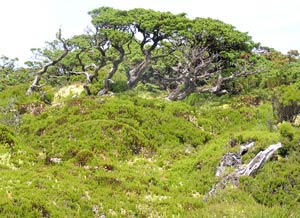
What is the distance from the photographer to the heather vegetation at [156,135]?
14.0 meters

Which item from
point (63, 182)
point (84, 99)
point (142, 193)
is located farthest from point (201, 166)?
point (84, 99)

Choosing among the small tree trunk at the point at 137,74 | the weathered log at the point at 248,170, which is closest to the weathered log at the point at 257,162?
the weathered log at the point at 248,170

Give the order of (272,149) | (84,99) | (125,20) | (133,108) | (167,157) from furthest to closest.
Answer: (125,20) < (84,99) < (133,108) < (167,157) < (272,149)

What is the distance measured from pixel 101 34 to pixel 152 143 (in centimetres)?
1663

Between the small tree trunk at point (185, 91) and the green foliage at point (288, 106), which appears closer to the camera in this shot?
the green foliage at point (288, 106)

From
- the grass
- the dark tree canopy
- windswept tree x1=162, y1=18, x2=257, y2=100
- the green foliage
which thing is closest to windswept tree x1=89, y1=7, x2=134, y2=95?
the dark tree canopy

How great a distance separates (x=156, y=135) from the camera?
2350cm

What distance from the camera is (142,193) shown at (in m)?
15.6

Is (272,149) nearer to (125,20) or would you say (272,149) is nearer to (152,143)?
(152,143)

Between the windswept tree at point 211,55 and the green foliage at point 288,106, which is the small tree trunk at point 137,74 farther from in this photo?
the green foliage at point 288,106

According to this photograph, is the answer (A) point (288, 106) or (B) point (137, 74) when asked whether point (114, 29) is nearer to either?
(B) point (137, 74)

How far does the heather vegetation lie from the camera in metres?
14.0

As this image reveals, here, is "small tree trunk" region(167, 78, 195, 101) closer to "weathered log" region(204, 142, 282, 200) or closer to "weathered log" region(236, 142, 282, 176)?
"weathered log" region(204, 142, 282, 200)

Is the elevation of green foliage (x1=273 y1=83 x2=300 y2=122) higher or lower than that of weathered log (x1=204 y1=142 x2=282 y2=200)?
higher
